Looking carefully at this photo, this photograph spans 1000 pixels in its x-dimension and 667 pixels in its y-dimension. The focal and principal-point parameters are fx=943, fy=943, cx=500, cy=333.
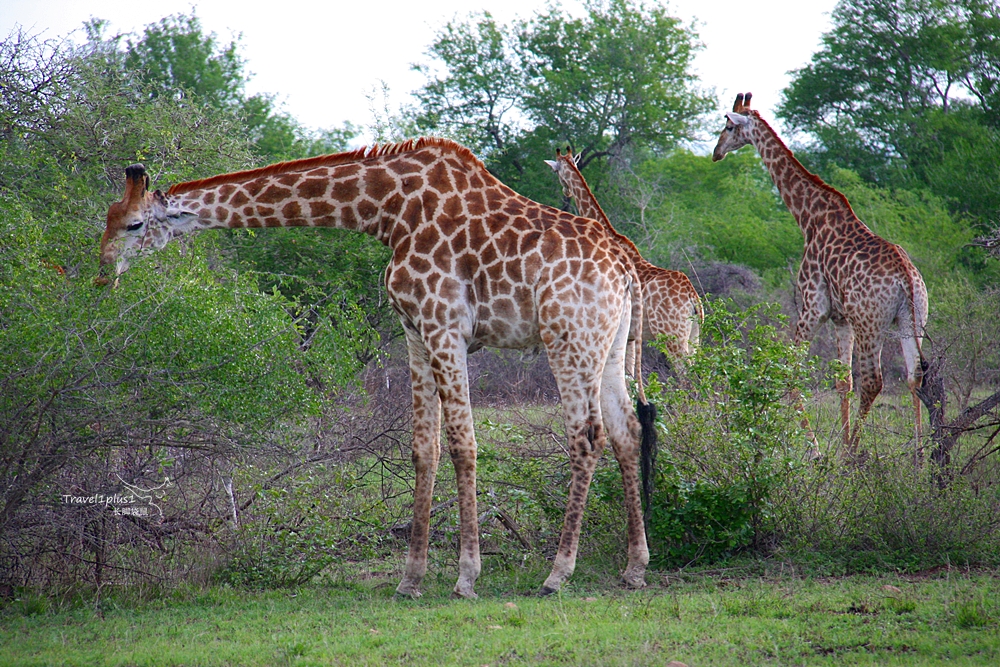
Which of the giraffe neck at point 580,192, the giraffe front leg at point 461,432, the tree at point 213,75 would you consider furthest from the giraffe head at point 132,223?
the tree at point 213,75

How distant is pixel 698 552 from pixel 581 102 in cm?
1771

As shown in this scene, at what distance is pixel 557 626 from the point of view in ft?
16.5

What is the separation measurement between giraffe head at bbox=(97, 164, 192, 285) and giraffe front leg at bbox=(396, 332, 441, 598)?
1817mm

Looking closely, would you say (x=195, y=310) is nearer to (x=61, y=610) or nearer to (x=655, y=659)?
(x=61, y=610)

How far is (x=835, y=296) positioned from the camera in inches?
357

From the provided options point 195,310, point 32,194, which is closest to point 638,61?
point 32,194

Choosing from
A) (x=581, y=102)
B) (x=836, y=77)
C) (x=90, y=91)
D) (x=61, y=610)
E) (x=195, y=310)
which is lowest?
(x=61, y=610)

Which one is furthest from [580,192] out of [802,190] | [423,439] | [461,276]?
[423,439]

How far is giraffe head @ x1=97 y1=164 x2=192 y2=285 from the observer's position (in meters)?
6.03

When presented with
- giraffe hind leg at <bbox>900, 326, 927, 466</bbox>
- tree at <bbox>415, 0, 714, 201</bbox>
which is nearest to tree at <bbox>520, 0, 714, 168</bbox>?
tree at <bbox>415, 0, 714, 201</bbox>

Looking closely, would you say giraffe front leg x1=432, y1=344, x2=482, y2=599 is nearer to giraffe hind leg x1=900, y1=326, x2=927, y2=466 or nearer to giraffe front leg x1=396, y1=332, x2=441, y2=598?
giraffe front leg x1=396, y1=332, x2=441, y2=598

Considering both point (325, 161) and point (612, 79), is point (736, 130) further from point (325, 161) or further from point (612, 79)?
point (612, 79)

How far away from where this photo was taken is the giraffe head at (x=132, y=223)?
6.03 m

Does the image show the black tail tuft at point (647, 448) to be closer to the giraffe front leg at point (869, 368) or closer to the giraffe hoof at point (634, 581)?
the giraffe hoof at point (634, 581)
